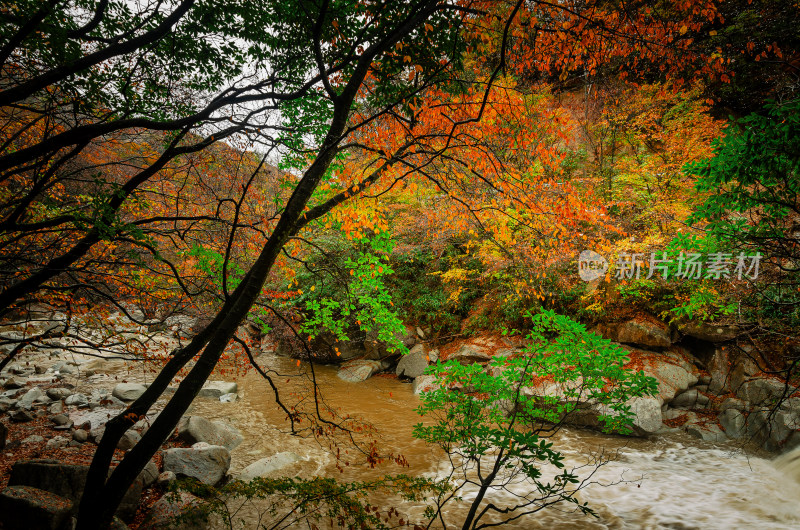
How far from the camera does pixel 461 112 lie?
5.05 m

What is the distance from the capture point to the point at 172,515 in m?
4.11

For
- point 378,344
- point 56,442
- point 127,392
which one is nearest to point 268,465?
point 56,442

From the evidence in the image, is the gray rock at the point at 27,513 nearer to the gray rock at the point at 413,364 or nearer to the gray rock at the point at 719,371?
the gray rock at the point at 413,364

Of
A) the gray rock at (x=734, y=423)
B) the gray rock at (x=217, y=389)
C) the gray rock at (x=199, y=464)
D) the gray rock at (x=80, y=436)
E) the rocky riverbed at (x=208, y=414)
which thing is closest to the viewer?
the rocky riverbed at (x=208, y=414)

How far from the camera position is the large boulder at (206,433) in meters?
6.46

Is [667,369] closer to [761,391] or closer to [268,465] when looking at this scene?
[761,391]

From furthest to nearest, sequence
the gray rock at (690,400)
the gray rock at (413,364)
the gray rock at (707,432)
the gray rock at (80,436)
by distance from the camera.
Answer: the gray rock at (413,364) → the gray rock at (690,400) → the gray rock at (707,432) → the gray rock at (80,436)

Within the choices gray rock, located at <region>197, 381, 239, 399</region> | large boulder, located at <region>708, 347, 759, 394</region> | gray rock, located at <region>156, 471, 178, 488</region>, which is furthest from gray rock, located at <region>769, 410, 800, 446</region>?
gray rock, located at <region>197, 381, 239, 399</region>

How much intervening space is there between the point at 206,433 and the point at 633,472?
338 inches

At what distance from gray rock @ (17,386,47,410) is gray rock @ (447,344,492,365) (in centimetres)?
1062

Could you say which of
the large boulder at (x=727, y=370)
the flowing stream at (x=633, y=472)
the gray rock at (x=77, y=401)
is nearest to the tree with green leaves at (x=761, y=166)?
the flowing stream at (x=633, y=472)

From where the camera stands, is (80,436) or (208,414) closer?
(80,436)

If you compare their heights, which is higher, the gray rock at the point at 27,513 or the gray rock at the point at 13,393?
the gray rock at the point at 27,513

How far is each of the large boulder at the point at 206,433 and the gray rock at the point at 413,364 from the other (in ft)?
18.3
